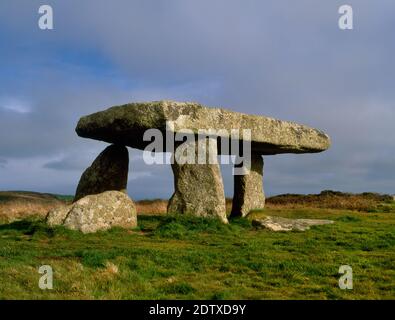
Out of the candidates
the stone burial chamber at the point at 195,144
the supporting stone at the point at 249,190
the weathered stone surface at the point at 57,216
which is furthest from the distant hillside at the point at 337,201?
the weathered stone surface at the point at 57,216

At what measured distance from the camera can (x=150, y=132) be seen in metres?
17.5

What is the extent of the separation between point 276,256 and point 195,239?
3351 millimetres

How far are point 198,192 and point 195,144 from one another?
1635 millimetres

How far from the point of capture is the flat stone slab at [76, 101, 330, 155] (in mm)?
16578

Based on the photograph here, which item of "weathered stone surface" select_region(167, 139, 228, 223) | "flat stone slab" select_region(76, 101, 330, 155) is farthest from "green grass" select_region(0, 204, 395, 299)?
"flat stone slab" select_region(76, 101, 330, 155)

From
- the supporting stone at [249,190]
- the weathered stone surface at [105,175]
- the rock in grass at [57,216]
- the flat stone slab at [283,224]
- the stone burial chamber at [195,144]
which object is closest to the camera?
the rock in grass at [57,216]

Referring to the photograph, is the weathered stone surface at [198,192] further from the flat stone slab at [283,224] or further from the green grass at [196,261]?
the flat stone slab at [283,224]

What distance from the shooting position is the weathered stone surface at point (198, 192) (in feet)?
56.1

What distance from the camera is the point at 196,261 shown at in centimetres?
1059

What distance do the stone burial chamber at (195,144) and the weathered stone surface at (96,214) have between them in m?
1.97

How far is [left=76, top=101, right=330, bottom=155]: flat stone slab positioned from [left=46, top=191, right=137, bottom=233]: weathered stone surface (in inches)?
104

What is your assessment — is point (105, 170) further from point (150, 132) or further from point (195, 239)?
point (195, 239)
